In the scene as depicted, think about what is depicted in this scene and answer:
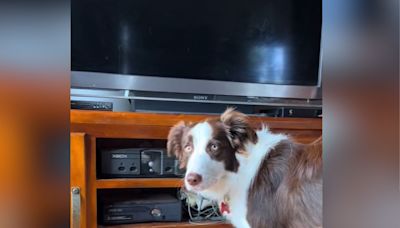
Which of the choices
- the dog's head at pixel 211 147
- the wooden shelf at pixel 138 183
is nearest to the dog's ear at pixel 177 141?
the dog's head at pixel 211 147

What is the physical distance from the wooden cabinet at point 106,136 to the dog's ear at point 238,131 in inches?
Answer: 3.3

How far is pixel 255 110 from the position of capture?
1328 millimetres

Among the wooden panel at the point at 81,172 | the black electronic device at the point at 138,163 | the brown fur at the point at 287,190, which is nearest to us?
the brown fur at the point at 287,190

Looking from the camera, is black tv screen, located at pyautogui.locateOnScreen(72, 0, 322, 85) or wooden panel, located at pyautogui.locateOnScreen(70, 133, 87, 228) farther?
black tv screen, located at pyautogui.locateOnScreen(72, 0, 322, 85)

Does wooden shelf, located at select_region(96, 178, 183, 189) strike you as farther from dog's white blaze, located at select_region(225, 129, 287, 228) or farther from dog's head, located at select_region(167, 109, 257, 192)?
dog's white blaze, located at select_region(225, 129, 287, 228)

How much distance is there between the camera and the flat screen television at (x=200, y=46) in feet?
3.88

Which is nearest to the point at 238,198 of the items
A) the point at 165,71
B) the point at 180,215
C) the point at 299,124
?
the point at 180,215

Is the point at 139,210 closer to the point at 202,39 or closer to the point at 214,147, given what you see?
the point at 214,147

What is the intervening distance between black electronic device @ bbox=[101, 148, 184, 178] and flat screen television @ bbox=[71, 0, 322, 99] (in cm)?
23

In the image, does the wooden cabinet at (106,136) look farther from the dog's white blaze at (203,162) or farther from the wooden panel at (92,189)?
the dog's white blaze at (203,162)

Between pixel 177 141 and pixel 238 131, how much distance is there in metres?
0.18

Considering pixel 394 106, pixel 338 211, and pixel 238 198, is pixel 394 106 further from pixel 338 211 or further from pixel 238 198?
pixel 238 198

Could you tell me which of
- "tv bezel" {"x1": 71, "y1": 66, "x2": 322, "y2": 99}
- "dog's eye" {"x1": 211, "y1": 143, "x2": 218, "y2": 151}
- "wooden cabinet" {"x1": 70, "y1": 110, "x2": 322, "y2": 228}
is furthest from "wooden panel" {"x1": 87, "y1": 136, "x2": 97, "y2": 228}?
"dog's eye" {"x1": 211, "y1": 143, "x2": 218, "y2": 151}

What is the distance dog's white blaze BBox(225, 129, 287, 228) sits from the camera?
93 cm
